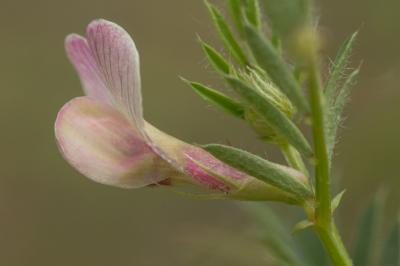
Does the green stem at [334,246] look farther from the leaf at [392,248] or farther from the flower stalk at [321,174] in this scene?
the leaf at [392,248]

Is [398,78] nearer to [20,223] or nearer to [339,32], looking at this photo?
[339,32]

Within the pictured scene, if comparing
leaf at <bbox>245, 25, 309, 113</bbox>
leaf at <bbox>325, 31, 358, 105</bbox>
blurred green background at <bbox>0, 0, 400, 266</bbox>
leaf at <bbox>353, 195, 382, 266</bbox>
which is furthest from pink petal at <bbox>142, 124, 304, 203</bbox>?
blurred green background at <bbox>0, 0, 400, 266</bbox>

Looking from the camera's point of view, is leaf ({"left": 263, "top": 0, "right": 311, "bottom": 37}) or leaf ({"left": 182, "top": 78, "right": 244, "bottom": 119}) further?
leaf ({"left": 182, "top": 78, "right": 244, "bottom": 119})

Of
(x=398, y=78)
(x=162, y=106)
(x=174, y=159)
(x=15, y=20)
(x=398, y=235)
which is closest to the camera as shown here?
(x=174, y=159)

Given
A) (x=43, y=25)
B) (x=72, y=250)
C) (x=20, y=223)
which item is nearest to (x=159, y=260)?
(x=72, y=250)

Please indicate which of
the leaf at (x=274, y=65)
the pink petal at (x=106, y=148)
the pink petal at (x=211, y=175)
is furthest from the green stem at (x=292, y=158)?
the leaf at (x=274, y=65)

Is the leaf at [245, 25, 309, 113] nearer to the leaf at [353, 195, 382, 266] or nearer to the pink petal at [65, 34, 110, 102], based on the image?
the pink petal at [65, 34, 110, 102]
